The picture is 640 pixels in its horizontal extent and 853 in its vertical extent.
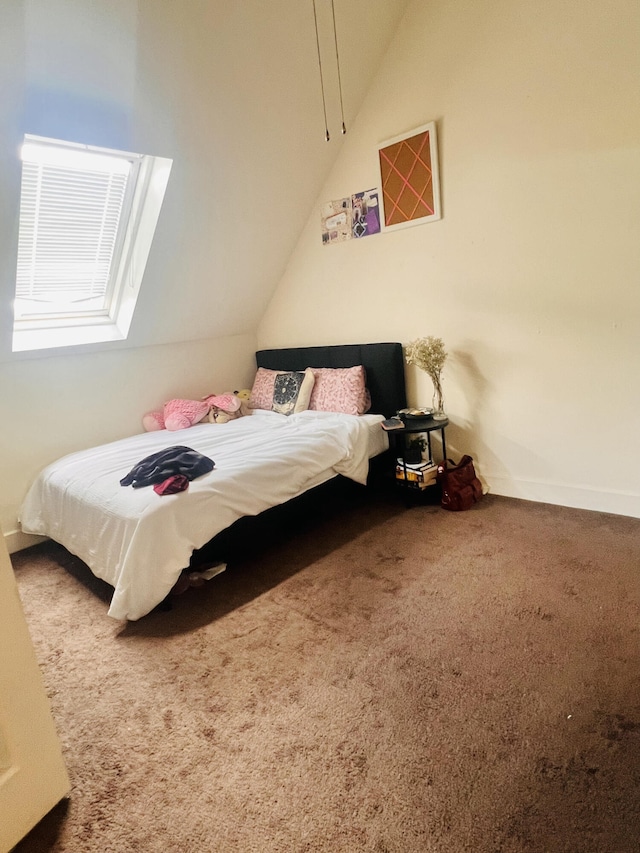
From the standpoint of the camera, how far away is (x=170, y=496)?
7.13 feet

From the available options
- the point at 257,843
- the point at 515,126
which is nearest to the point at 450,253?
the point at 515,126

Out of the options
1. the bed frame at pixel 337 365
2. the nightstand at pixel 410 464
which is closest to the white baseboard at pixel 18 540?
the bed frame at pixel 337 365

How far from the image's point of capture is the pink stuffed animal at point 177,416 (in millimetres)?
3520

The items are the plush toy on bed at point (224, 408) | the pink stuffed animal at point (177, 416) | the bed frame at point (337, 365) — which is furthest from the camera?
the plush toy on bed at point (224, 408)

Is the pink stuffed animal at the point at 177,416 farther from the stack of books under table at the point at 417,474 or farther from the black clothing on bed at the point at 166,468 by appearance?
the stack of books under table at the point at 417,474

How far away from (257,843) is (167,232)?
3032mm

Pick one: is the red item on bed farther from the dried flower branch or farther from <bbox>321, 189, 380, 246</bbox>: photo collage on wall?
<bbox>321, 189, 380, 246</bbox>: photo collage on wall

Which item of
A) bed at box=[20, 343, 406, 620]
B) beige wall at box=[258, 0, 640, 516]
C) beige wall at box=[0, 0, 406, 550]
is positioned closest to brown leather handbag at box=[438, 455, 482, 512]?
beige wall at box=[258, 0, 640, 516]

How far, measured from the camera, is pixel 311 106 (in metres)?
3.02

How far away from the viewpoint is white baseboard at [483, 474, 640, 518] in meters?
2.59

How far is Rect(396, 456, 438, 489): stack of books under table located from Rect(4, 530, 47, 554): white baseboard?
236cm

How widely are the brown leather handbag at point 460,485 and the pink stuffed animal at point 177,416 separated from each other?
1788 millimetres

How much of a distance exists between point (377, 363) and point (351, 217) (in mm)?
1059

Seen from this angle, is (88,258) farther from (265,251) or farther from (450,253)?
(450,253)
